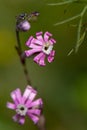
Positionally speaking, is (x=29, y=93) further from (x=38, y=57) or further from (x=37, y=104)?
(x=38, y=57)

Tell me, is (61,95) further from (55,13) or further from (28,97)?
(28,97)

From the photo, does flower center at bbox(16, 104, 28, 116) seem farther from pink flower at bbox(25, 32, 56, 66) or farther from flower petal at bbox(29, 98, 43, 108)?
pink flower at bbox(25, 32, 56, 66)

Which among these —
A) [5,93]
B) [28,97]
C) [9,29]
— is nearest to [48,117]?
[5,93]

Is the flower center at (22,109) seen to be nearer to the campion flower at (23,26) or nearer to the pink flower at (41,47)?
the pink flower at (41,47)

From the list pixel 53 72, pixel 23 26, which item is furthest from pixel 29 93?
pixel 53 72

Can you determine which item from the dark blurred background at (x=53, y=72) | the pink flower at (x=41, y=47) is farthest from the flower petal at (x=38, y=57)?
the dark blurred background at (x=53, y=72)
